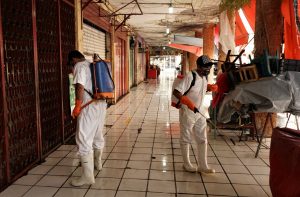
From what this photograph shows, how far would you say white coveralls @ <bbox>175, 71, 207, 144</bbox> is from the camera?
3869 mm

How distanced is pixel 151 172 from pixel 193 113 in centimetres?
103

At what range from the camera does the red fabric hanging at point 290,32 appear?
5.07 m

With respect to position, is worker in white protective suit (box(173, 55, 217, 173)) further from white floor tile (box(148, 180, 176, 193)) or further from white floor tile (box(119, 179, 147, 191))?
white floor tile (box(119, 179, 147, 191))

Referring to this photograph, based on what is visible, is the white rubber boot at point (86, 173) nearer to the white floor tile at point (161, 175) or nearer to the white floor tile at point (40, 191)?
the white floor tile at point (40, 191)

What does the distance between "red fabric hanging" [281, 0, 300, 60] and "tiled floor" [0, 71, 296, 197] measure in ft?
5.83

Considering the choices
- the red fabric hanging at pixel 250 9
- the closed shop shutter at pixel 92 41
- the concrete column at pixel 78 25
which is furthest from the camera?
the closed shop shutter at pixel 92 41

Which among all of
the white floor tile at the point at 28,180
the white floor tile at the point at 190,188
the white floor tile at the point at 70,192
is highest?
the white floor tile at the point at 28,180

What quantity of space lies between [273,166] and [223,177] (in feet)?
3.57

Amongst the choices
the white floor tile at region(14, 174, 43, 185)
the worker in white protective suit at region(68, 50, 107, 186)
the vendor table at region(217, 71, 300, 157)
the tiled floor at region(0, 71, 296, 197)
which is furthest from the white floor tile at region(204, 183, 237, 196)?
the white floor tile at region(14, 174, 43, 185)

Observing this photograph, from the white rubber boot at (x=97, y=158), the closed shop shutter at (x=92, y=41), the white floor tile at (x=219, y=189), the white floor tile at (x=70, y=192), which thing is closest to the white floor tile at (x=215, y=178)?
the white floor tile at (x=219, y=189)

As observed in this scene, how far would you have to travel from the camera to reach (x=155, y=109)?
31.5 feet

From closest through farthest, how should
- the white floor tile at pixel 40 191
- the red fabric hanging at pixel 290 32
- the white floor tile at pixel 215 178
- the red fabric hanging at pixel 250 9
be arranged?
1. the white floor tile at pixel 40 191
2. the white floor tile at pixel 215 178
3. the red fabric hanging at pixel 290 32
4. the red fabric hanging at pixel 250 9

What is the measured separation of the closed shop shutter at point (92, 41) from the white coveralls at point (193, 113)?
3.97 m

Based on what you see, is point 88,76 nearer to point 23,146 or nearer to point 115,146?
point 23,146
